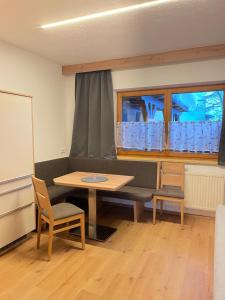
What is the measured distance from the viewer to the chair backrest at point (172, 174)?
11.5ft

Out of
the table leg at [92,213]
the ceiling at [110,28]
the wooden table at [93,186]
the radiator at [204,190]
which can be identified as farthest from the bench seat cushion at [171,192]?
the ceiling at [110,28]

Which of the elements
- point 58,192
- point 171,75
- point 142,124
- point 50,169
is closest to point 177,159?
point 142,124

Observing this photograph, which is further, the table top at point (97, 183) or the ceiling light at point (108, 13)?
the table top at point (97, 183)

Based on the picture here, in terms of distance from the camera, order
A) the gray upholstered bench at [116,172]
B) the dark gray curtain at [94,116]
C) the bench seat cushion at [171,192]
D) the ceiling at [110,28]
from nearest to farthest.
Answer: the ceiling at [110,28] < the bench seat cushion at [171,192] < the gray upholstered bench at [116,172] < the dark gray curtain at [94,116]

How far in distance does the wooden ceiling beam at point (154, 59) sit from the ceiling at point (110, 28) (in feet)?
0.32

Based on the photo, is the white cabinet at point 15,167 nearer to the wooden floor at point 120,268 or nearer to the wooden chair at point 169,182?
the wooden floor at point 120,268

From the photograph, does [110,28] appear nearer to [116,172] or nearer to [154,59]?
[154,59]

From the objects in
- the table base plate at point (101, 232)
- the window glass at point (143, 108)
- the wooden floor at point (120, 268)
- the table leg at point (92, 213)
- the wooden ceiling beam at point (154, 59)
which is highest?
the wooden ceiling beam at point (154, 59)

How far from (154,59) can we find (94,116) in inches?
52.9

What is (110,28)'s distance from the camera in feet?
8.43

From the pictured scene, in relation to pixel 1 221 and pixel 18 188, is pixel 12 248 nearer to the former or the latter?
pixel 1 221

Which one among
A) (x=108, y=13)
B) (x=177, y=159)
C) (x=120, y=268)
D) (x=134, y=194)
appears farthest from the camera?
(x=177, y=159)

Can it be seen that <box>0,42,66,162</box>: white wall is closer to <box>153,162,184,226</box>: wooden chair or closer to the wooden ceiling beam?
A: the wooden ceiling beam

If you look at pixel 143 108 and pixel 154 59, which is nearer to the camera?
pixel 154 59
